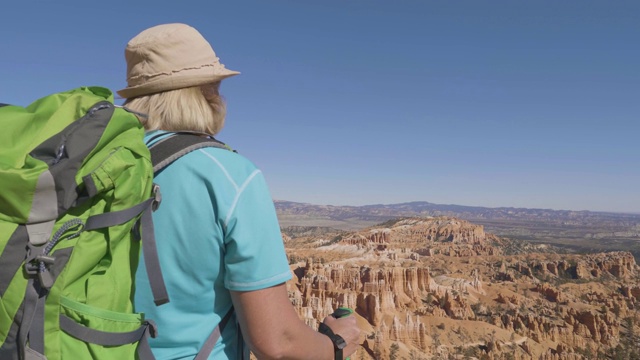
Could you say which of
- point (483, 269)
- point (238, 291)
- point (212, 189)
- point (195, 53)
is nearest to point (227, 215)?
point (212, 189)

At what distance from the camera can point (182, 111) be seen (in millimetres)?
1345

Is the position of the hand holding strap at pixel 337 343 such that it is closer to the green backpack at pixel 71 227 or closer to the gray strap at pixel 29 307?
the green backpack at pixel 71 227

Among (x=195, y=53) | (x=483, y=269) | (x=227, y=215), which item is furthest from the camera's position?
(x=483, y=269)

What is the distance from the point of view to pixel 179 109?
53.1 inches

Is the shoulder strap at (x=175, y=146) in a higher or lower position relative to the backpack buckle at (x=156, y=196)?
higher

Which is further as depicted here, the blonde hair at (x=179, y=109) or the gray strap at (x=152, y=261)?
the blonde hair at (x=179, y=109)

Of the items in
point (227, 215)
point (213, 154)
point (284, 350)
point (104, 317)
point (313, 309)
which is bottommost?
point (313, 309)

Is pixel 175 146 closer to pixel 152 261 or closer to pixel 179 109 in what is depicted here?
pixel 179 109

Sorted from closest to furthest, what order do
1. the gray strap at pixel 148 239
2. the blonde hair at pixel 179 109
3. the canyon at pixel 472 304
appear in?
1. the gray strap at pixel 148 239
2. the blonde hair at pixel 179 109
3. the canyon at pixel 472 304

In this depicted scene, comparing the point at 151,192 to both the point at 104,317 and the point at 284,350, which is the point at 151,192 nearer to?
the point at 104,317

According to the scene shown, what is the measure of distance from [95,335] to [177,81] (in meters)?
0.75

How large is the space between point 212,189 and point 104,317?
401mm

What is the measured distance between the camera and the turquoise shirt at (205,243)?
113cm

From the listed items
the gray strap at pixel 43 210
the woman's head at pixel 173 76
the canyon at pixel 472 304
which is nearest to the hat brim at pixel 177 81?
the woman's head at pixel 173 76
